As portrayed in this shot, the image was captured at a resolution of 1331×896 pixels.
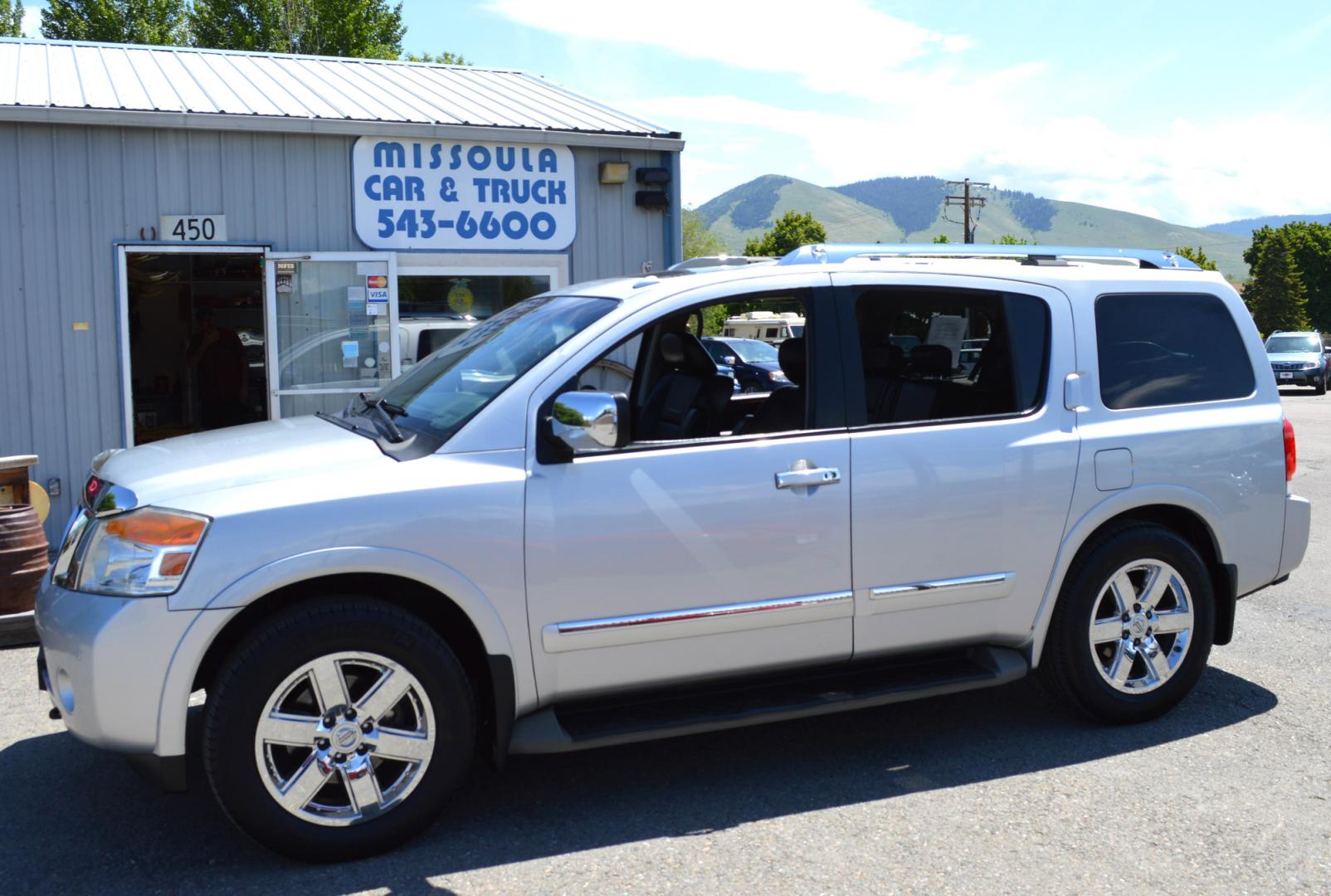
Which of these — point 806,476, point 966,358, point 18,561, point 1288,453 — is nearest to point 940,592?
point 806,476

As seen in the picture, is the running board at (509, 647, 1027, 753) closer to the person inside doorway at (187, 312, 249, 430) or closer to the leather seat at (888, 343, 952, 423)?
the leather seat at (888, 343, 952, 423)

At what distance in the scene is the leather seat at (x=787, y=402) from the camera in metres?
4.34

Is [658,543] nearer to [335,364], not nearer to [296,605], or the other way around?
[296,605]

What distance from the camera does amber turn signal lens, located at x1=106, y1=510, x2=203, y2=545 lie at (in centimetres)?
346

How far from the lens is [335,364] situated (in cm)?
1000

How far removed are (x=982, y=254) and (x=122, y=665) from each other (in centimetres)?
354

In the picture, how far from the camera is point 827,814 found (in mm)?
4004

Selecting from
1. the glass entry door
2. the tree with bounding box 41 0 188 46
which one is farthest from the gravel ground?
the tree with bounding box 41 0 188 46

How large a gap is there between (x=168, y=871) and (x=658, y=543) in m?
Answer: 1.81

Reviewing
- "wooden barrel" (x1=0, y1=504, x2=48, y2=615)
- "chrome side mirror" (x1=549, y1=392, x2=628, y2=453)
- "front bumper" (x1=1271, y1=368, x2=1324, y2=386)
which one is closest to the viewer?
"chrome side mirror" (x1=549, y1=392, x2=628, y2=453)

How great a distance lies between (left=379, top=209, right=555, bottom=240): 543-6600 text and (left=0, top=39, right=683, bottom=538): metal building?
16 mm

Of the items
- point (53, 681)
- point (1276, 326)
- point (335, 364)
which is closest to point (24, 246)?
point (335, 364)

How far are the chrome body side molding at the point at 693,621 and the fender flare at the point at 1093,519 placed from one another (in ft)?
2.92

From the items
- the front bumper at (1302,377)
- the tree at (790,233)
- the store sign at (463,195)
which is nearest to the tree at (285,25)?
the front bumper at (1302,377)
